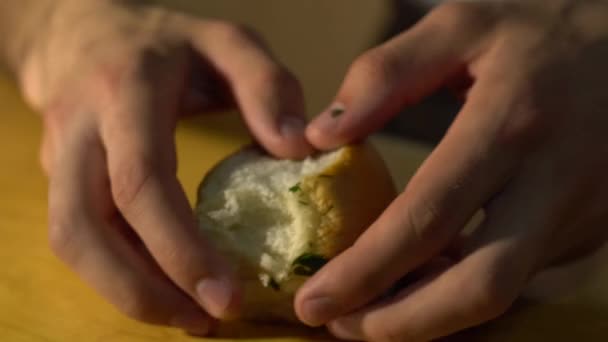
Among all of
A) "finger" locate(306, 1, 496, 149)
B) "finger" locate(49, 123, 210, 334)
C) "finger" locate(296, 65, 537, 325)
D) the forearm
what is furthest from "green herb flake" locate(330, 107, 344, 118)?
the forearm

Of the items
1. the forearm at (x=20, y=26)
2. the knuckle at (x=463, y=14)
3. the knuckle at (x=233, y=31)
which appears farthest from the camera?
the forearm at (x=20, y=26)

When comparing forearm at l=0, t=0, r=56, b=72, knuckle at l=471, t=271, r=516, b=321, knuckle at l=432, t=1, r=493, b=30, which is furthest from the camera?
forearm at l=0, t=0, r=56, b=72

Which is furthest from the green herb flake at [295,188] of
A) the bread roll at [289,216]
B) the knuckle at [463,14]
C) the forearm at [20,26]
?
the forearm at [20,26]

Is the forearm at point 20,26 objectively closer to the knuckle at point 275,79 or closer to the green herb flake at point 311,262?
the knuckle at point 275,79

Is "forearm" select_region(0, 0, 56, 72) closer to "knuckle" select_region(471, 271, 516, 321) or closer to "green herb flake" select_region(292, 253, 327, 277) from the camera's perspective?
"green herb flake" select_region(292, 253, 327, 277)

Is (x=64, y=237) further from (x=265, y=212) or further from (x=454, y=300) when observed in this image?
(x=454, y=300)

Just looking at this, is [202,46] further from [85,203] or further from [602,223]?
[602,223]
